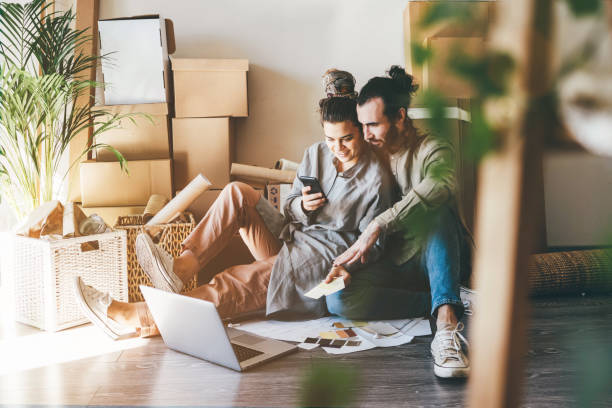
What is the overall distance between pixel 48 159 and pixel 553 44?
2365 millimetres

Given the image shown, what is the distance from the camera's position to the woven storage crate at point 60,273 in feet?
6.36

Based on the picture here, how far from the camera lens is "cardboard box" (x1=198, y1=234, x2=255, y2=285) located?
8.18ft

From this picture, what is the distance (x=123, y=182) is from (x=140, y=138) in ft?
0.84

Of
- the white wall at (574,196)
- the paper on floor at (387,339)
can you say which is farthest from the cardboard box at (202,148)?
the white wall at (574,196)

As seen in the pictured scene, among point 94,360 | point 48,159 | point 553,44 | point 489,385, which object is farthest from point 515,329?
point 48,159

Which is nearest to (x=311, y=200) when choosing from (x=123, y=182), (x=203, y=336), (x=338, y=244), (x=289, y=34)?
(x=338, y=244)

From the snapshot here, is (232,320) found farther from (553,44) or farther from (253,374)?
(553,44)

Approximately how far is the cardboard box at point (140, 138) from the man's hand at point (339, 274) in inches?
47.7

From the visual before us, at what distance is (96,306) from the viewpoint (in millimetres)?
1816

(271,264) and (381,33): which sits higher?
(381,33)

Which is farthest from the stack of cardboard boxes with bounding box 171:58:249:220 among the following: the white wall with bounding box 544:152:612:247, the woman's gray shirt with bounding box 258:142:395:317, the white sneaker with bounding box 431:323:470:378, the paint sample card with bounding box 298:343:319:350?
the white wall with bounding box 544:152:612:247

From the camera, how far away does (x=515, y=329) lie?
0.27 metres

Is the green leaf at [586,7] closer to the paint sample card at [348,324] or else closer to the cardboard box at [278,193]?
the paint sample card at [348,324]

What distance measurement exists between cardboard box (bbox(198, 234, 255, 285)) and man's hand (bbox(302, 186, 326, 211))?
60 cm
